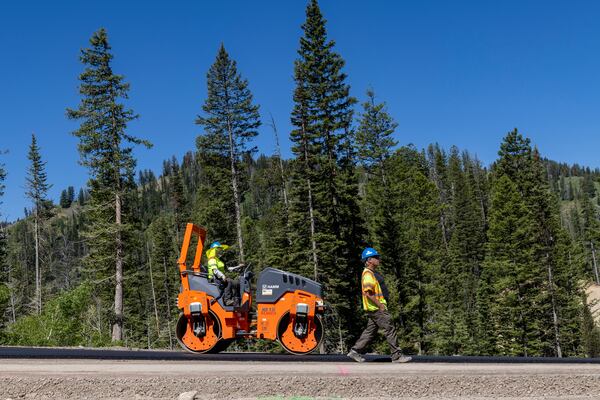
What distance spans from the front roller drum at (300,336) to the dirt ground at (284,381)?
4.68ft

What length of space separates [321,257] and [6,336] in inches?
722

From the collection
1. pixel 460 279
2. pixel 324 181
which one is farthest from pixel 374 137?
A: pixel 460 279

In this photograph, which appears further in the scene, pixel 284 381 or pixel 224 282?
pixel 224 282

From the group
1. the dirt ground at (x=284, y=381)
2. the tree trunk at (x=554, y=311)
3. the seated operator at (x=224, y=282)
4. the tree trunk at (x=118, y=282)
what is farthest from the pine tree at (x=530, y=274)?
the seated operator at (x=224, y=282)

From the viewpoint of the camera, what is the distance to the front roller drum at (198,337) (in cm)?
1094

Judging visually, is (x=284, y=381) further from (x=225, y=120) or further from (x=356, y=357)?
(x=225, y=120)

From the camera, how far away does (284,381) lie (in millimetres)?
7777

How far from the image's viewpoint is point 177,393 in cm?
739

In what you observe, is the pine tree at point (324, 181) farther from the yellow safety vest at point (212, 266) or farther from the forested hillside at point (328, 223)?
the yellow safety vest at point (212, 266)

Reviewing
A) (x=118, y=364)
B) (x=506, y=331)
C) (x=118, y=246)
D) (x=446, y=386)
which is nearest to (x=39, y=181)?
(x=118, y=246)

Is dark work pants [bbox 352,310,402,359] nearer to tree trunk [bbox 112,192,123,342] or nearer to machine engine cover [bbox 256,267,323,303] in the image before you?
machine engine cover [bbox 256,267,323,303]

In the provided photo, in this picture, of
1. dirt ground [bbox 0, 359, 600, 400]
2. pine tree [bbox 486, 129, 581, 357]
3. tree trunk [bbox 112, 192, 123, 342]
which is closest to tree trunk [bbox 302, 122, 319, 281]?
tree trunk [bbox 112, 192, 123, 342]

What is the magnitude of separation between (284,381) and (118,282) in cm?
2129

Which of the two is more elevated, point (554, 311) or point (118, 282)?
point (118, 282)
